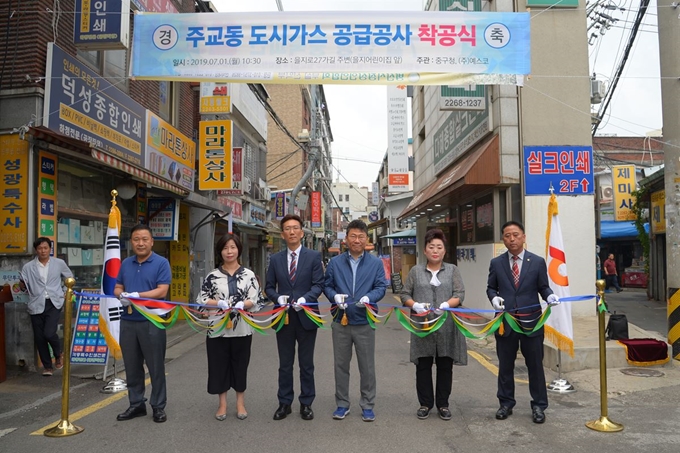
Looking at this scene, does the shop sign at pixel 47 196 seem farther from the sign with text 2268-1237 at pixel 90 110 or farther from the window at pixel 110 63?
the window at pixel 110 63

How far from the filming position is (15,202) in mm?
7688

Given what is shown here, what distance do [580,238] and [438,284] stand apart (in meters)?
7.75

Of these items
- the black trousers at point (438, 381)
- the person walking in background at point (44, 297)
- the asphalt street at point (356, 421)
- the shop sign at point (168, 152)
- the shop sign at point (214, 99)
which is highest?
the shop sign at point (214, 99)

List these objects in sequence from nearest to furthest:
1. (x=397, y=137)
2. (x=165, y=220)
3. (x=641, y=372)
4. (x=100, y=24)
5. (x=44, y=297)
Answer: (x=641, y=372) → (x=44, y=297) → (x=100, y=24) → (x=165, y=220) → (x=397, y=137)

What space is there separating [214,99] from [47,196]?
323 inches

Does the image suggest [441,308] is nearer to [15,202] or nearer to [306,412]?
[306,412]

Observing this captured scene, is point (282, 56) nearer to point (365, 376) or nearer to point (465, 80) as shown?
point (465, 80)

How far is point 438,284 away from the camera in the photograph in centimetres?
536

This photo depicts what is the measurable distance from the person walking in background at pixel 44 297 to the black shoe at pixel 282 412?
4.03 metres

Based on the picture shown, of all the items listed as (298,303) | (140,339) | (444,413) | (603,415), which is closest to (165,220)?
(140,339)

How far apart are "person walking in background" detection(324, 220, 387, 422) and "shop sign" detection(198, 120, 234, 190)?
391 inches

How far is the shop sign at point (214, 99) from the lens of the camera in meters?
15.5

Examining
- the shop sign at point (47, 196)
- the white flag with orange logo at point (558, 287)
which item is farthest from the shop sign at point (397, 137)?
the white flag with orange logo at point (558, 287)

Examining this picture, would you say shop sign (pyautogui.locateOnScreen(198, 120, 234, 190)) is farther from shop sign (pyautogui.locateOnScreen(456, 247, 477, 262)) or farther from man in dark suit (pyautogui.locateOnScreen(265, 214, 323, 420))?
man in dark suit (pyautogui.locateOnScreen(265, 214, 323, 420))
